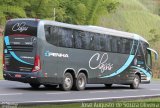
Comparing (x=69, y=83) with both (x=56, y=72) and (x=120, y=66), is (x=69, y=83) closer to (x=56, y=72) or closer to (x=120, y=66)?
(x=56, y=72)

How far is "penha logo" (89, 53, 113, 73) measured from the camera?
26656 mm

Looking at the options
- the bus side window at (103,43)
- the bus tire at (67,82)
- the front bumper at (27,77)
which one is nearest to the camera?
the front bumper at (27,77)

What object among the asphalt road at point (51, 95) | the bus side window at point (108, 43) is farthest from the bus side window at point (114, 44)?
the asphalt road at point (51, 95)

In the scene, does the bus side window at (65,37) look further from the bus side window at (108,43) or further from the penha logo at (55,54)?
the bus side window at (108,43)

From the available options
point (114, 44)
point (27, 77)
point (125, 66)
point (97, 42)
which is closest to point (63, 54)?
point (27, 77)

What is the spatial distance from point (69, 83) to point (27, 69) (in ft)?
8.64

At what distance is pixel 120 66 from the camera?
29.2 m

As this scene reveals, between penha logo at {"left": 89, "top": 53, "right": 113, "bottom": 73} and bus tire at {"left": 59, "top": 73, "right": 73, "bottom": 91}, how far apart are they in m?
1.97

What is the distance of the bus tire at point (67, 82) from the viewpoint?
24.5 m

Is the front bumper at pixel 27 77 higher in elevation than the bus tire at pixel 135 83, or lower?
higher

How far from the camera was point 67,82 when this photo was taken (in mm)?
24719

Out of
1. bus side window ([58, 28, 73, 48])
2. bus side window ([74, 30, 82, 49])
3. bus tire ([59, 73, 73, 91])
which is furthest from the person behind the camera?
bus side window ([74, 30, 82, 49])

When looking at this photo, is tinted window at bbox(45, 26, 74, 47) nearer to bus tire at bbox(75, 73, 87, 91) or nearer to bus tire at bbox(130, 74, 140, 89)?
bus tire at bbox(75, 73, 87, 91)

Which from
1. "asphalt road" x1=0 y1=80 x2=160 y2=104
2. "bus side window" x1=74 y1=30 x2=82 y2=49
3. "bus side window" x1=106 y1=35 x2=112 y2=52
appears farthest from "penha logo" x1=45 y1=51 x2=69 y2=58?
"bus side window" x1=106 y1=35 x2=112 y2=52
